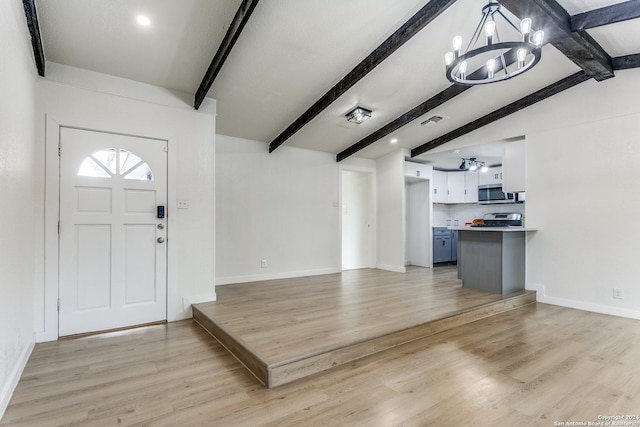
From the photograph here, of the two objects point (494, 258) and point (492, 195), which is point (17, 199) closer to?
point (494, 258)

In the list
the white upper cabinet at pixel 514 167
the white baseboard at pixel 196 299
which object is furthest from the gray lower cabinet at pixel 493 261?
the white baseboard at pixel 196 299

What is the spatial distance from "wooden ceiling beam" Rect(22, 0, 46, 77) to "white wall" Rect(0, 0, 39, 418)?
59 millimetres

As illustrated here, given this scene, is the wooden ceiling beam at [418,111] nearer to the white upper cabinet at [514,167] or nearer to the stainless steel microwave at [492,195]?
the white upper cabinet at [514,167]

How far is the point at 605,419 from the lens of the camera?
1.76 meters

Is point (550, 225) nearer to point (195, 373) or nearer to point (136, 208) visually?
point (195, 373)

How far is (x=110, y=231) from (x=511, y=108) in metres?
5.55

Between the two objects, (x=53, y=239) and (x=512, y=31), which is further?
(x=512, y=31)

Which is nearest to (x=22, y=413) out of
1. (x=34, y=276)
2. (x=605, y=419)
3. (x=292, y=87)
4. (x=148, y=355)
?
(x=148, y=355)

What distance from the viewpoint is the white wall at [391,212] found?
6035 millimetres

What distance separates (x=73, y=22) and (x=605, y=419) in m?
4.68

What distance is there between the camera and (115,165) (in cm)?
320

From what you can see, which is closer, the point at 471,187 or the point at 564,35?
the point at 564,35

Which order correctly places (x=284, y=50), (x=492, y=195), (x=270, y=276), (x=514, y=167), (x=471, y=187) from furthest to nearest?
1. (x=471, y=187)
2. (x=492, y=195)
3. (x=270, y=276)
4. (x=514, y=167)
5. (x=284, y=50)

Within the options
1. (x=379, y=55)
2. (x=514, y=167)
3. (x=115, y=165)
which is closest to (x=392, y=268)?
(x=514, y=167)
